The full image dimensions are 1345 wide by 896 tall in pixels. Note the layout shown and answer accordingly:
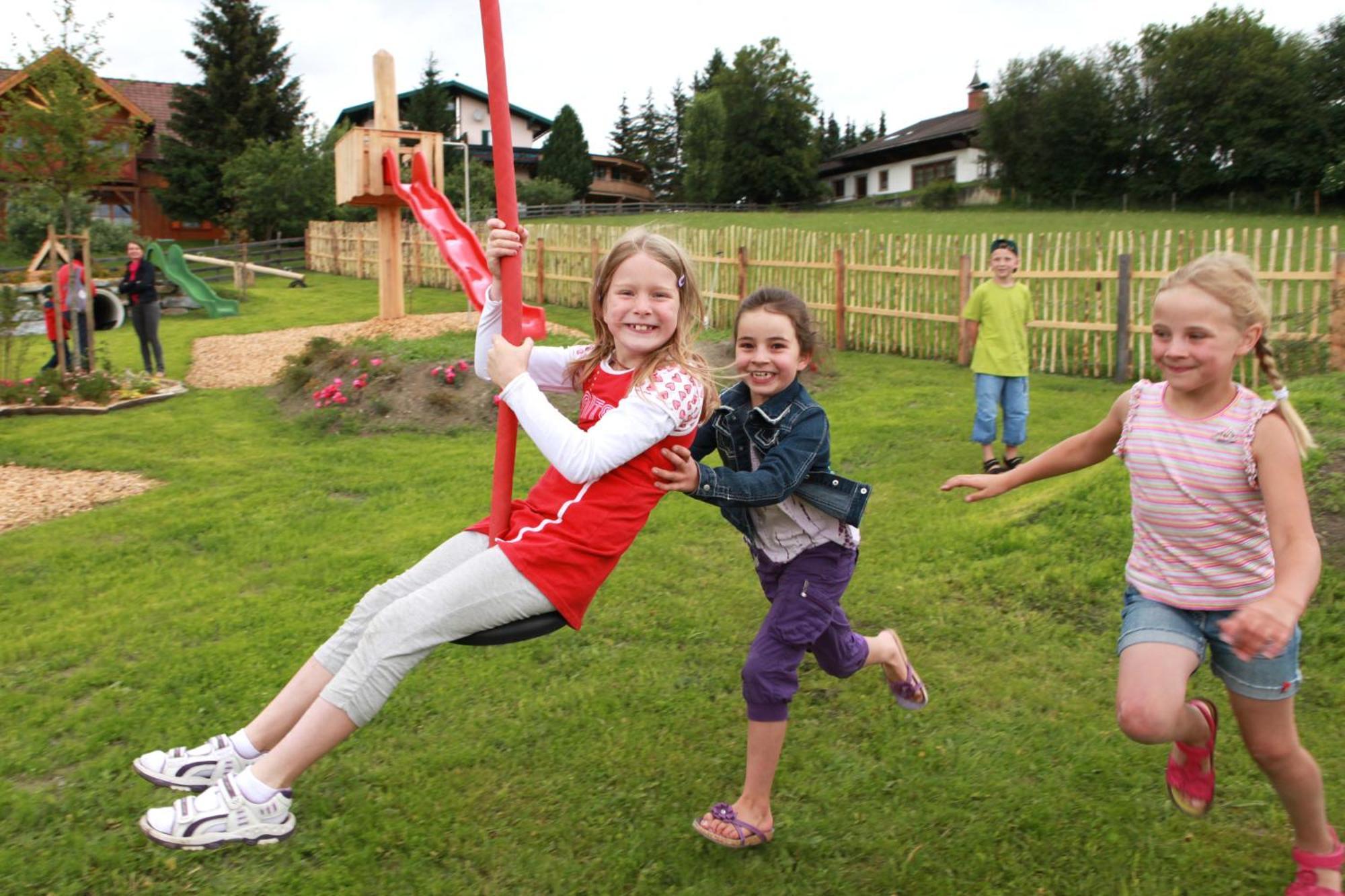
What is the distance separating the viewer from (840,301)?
16.6m

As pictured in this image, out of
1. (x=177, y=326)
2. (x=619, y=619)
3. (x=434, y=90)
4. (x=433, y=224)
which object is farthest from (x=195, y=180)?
(x=619, y=619)

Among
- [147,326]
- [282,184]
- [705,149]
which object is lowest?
[147,326]

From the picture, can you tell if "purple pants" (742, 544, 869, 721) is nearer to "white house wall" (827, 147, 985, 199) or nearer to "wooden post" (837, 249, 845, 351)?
"wooden post" (837, 249, 845, 351)

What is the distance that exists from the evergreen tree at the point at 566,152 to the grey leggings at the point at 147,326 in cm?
5503

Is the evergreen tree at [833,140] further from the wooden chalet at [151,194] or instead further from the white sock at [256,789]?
the white sock at [256,789]

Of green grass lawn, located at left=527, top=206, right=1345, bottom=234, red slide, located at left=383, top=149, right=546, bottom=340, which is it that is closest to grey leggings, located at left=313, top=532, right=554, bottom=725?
Result: red slide, located at left=383, top=149, right=546, bottom=340

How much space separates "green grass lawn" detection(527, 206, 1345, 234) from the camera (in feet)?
108

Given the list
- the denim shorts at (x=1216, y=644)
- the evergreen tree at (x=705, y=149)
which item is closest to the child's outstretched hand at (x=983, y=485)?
the denim shorts at (x=1216, y=644)

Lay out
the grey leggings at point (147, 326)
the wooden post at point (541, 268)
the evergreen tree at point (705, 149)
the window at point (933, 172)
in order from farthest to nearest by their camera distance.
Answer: the evergreen tree at point (705, 149) < the window at point (933, 172) < the wooden post at point (541, 268) < the grey leggings at point (147, 326)

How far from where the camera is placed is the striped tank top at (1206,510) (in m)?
2.73

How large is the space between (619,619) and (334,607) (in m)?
1.53

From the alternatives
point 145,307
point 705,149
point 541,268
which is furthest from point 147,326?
point 705,149

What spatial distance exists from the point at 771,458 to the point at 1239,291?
1.36 meters

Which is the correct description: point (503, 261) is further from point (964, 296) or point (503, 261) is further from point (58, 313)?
point (964, 296)
